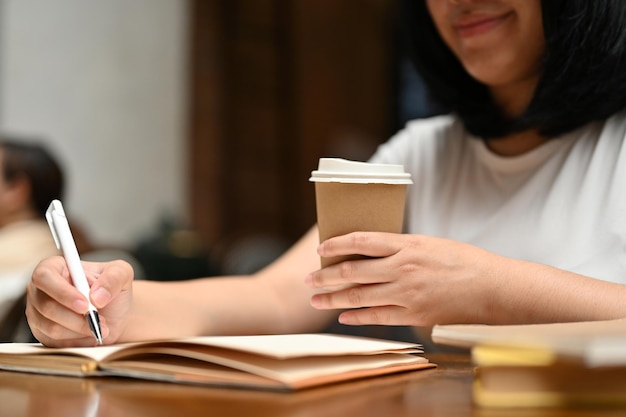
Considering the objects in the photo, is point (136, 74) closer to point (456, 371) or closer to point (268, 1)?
point (268, 1)

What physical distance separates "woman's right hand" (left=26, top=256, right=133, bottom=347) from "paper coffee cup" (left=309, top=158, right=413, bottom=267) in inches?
11.1

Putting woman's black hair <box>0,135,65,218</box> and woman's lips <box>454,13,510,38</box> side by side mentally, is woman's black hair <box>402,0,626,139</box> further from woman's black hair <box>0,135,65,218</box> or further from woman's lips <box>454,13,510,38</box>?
woman's black hair <box>0,135,65,218</box>

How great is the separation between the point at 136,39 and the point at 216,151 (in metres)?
0.85

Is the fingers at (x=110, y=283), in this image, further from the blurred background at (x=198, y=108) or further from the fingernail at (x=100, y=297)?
the blurred background at (x=198, y=108)

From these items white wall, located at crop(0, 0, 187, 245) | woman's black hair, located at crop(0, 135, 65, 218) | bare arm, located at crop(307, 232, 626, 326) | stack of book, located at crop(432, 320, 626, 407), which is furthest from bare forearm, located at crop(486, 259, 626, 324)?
white wall, located at crop(0, 0, 187, 245)

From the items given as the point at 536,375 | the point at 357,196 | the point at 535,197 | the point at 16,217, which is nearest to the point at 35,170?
the point at 16,217

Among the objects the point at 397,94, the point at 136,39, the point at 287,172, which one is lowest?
the point at 287,172

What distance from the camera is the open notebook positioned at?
2.36 ft

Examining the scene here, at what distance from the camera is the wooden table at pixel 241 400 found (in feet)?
2.04

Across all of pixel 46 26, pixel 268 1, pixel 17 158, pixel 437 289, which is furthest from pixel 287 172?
pixel 437 289

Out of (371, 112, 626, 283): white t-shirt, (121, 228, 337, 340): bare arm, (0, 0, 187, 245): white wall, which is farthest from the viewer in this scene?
(0, 0, 187, 245): white wall

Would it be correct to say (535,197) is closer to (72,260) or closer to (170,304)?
(170,304)

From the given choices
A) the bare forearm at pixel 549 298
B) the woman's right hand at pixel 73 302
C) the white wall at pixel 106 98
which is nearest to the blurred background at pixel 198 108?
the white wall at pixel 106 98

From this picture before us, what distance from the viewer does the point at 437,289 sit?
925mm
